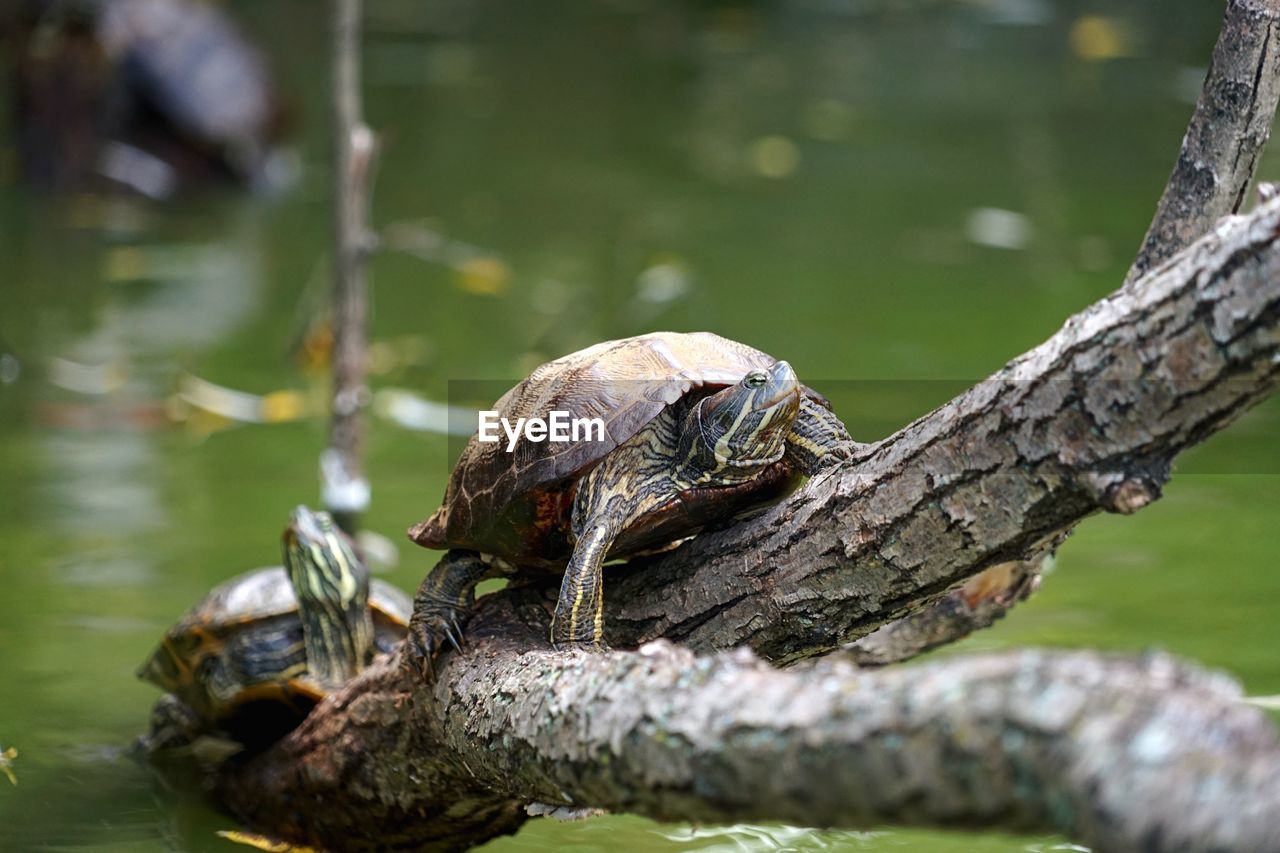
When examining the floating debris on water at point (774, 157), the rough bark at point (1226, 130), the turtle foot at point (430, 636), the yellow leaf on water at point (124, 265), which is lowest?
the turtle foot at point (430, 636)

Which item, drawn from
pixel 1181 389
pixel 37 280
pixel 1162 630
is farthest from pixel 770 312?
pixel 1181 389

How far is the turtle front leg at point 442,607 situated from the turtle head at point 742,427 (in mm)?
362

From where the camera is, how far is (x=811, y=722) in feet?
3.85

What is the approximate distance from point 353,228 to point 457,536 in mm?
1919

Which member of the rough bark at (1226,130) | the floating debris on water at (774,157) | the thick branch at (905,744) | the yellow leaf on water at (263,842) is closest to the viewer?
the thick branch at (905,744)

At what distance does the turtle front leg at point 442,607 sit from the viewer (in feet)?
6.21

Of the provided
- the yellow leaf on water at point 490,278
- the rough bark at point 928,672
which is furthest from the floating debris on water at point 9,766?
the yellow leaf on water at point 490,278

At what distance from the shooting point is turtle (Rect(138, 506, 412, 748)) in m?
2.55

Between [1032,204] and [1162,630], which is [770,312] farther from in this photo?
[1162,630]

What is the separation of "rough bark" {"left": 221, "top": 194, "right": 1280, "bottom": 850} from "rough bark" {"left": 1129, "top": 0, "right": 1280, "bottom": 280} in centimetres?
47

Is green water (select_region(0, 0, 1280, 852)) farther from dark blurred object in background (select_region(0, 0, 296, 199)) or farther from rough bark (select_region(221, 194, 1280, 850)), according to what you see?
rough bark (select_region(221, 194, 1280, 850))

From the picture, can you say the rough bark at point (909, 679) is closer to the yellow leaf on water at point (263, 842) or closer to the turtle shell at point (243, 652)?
the yellow leaf on water at point (263, 842)

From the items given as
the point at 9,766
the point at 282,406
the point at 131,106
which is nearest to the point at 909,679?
the point at 9,766

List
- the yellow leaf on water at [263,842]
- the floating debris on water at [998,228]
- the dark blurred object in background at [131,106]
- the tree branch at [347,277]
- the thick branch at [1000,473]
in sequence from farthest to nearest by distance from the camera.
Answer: the dark blurred object in background at [131,106] < the floating debris on water at [998,228] < the tree branch at [347,277] < the yellow leaf on water at [263,842] < the thick branch at [1000,473]
